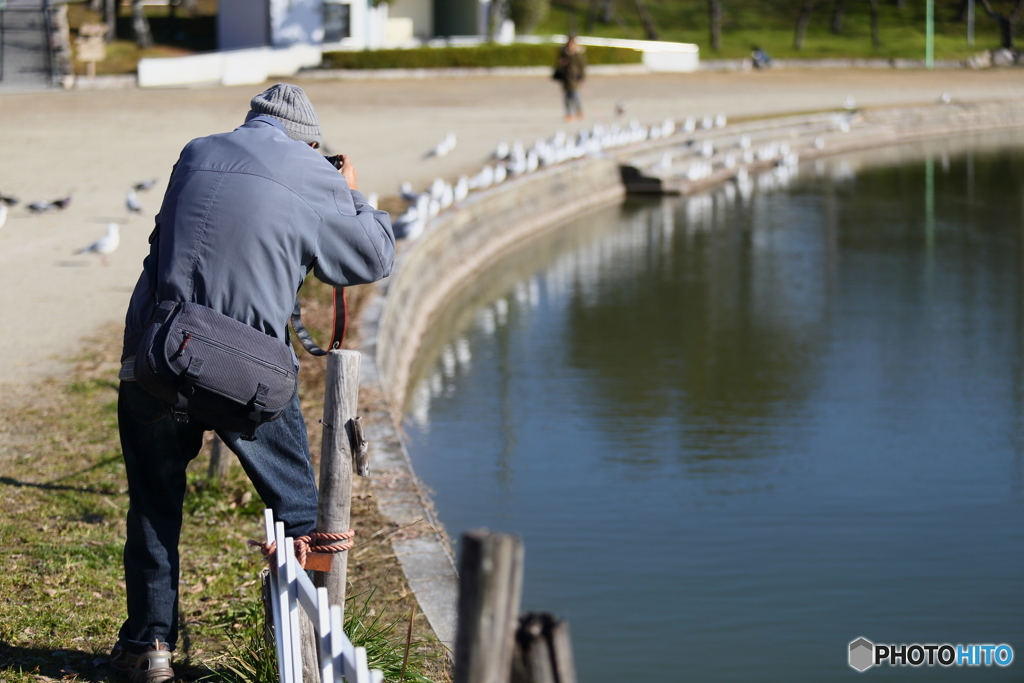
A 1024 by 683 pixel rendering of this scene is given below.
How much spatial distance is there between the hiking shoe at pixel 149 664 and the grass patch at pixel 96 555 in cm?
16

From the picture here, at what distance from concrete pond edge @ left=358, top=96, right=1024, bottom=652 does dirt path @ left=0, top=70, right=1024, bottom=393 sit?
4.14ft

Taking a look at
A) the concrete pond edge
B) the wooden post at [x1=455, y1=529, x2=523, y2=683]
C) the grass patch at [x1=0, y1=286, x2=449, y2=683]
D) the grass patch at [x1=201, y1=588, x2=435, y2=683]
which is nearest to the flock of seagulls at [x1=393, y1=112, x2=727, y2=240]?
the concrete pond edge

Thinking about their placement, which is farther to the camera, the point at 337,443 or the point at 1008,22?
the point at 1008,22

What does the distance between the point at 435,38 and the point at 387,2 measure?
7941mm

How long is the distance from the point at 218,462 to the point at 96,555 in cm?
88

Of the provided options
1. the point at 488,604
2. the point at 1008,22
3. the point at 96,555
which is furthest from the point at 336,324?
the point at 1008,22

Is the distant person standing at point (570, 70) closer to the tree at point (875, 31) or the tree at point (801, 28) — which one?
the tree at point (801, 28)

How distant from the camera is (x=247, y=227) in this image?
3141mm

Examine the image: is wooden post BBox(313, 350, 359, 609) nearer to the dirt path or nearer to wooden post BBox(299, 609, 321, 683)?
wooden post BBox(299, 609, 321, 683)

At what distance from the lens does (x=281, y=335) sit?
329 cm

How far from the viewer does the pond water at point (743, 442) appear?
229 inches

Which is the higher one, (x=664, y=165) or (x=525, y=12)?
(x=525, y=12)

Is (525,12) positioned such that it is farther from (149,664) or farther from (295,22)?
(149,664)

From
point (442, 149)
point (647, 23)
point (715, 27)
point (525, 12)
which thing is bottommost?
point (442, 149)
